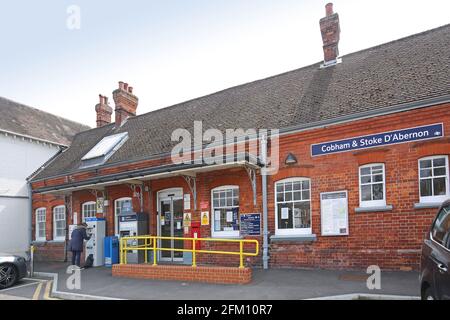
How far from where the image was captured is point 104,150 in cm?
1759

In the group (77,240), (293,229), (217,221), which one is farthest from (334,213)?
(77,240)

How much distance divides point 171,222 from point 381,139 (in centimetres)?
795

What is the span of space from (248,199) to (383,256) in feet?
14.0

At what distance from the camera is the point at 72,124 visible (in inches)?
1096

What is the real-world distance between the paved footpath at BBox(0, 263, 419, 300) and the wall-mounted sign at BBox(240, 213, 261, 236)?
4.10 ft

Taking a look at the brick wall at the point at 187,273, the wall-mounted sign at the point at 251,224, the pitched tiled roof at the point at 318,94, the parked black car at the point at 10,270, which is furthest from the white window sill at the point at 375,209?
the parked black car at the point at 10,270

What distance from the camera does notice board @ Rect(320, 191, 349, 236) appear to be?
1095 cm

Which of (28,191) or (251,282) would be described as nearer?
(251,282)

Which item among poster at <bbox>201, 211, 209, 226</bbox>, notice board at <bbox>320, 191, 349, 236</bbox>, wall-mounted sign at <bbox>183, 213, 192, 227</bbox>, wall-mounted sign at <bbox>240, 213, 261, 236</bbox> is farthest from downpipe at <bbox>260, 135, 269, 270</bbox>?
wall-mounted sign at <bbox>183, 213, 192, 227</bbox>

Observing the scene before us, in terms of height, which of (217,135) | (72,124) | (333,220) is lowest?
(333,220)

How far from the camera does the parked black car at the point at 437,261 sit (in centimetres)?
497

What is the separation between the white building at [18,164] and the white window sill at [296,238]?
1374 cm

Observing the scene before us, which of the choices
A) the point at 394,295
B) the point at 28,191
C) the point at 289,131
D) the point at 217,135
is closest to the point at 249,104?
the point at 217,135
